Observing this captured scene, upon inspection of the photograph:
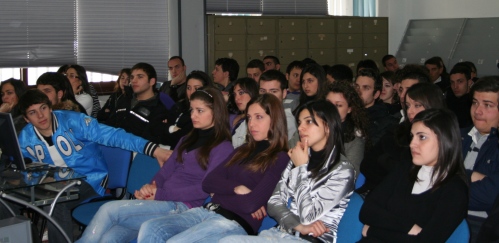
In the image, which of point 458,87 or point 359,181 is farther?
point 458,87

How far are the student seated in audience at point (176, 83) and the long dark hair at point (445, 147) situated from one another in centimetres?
448

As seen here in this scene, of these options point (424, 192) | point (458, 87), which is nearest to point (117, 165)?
point (424, 192)

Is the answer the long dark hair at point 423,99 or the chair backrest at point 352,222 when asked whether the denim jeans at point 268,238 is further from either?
the long dark hair at point 423,99

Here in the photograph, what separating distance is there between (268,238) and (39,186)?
65.6 inches

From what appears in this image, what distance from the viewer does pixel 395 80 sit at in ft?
17.5

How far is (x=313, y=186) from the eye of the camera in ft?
10.3

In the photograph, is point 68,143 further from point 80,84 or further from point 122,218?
point 80,84

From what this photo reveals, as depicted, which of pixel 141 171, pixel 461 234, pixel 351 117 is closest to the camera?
pixel 461 234

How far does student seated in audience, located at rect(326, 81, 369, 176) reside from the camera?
3941 mm

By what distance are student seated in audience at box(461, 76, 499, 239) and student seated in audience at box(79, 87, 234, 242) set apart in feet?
4.75

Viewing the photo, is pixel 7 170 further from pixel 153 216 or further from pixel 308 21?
pixel 308 21

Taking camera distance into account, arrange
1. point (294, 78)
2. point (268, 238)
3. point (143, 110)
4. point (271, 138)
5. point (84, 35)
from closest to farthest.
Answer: point (268, 238), point (271, 138), point (143, 110), point (294, 78), point (84, 35)

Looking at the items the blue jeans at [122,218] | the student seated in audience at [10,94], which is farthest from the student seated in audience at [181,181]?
the student seated in audience at [10,94]

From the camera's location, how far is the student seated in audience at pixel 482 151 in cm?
321
